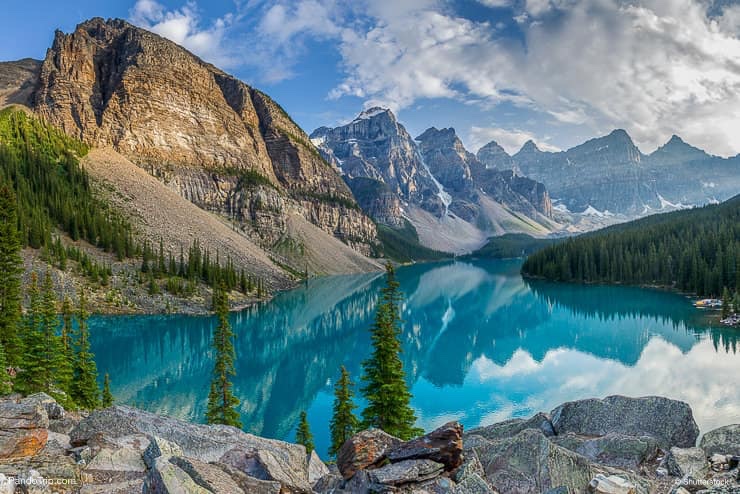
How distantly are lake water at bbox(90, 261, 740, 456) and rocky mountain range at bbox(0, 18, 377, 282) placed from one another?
66537mm

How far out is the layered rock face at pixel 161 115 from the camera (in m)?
138

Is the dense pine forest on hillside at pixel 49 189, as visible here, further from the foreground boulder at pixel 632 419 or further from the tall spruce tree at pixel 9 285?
A: the foreground boulder at pixel 632 419

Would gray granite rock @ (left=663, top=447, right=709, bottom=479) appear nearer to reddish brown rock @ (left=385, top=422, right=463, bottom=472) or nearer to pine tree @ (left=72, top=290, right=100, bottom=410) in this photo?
reddish brown rock @ (left=385, top=422, right=463, bottom=472)

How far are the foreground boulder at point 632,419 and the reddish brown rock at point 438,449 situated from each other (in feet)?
16.6

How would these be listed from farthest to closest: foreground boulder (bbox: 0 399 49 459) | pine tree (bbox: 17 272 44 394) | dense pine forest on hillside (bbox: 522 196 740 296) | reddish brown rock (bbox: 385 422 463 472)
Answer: dense pine forest on hillside (bbox: 522 196 740 296) < pine tree (bbox: 17 272 44 394) < reddish brown rock (bbox: 385 422 463 472) < foreground boulder (bbox: 0 399 49 459)

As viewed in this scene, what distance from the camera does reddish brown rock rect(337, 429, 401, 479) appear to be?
10.1 m

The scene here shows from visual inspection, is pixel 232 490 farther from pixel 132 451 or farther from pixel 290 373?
pixel 290 373

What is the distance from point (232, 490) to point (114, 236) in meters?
93.1

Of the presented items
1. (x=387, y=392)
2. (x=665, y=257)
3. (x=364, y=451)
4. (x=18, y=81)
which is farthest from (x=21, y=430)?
(x=18, y=81)

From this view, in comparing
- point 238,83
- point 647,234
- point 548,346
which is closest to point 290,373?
point 548,346

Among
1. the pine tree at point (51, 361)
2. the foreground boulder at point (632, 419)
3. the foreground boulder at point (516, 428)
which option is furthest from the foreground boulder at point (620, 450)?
the pine tree at point (51, 361)

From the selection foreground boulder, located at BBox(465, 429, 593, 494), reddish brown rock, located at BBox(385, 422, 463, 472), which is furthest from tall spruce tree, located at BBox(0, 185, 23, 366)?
foreground boulder, located at BBox(465, 429, 593, 494)

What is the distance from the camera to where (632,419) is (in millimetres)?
12469

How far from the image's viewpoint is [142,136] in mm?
144250
